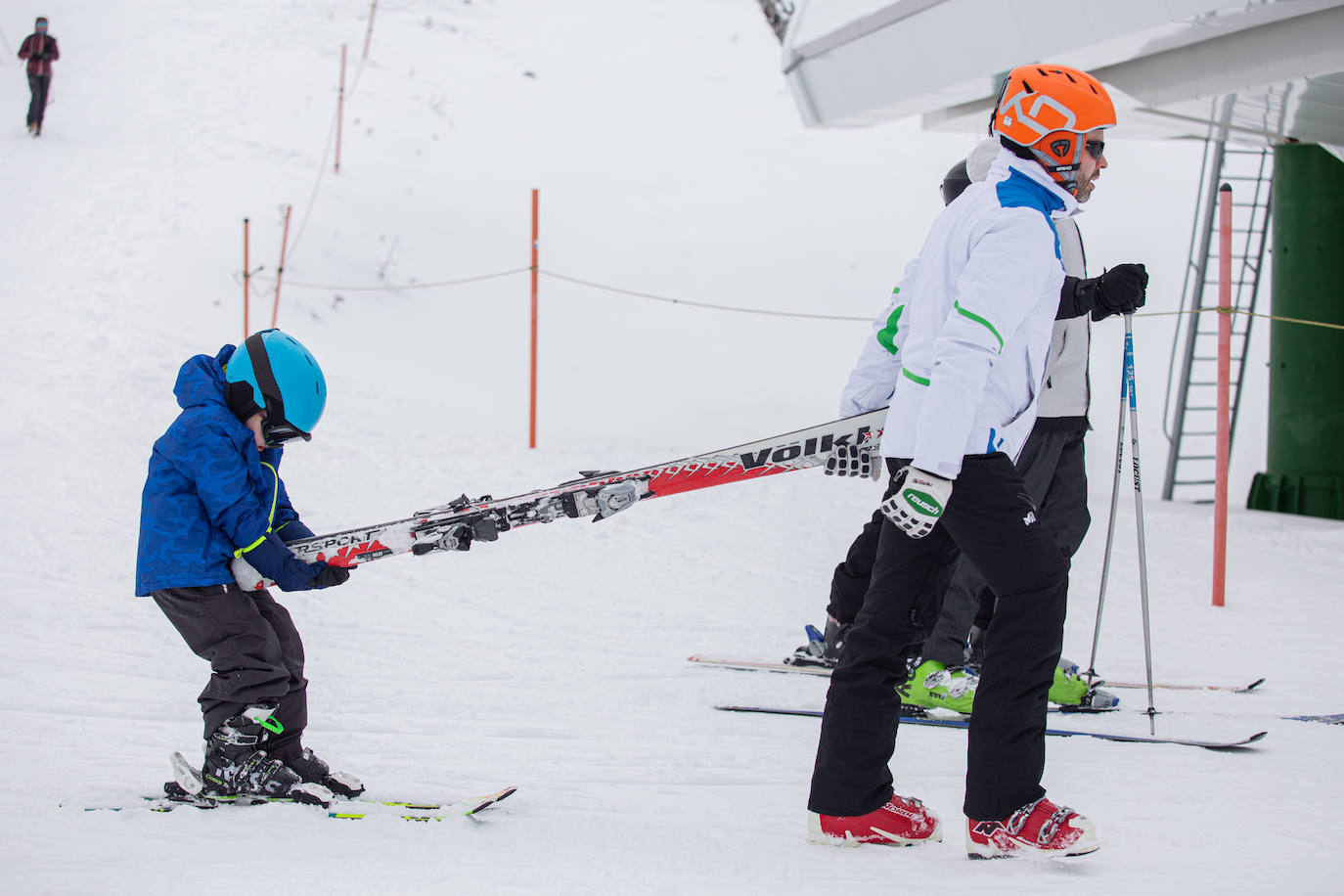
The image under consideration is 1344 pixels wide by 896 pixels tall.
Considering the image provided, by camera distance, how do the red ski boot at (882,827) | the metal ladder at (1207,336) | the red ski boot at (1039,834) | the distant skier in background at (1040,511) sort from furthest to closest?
the metal ladder at (1207,336) → the distant skier in background at (1040,511) → the red ski boot at (882,827) → the red ski boot at (1039,834)

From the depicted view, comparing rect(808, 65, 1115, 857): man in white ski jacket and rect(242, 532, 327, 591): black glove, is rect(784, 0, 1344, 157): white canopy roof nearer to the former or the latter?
rect(808, 65, 1115, 857): man in white ski jacket

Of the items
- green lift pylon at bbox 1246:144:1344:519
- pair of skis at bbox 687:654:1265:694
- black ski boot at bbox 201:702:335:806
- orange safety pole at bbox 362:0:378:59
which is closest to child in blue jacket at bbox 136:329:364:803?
black ski boot at bbox 201:702:335:806

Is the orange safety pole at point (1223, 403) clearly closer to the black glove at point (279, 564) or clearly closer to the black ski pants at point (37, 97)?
the black glove at point (279, 564)

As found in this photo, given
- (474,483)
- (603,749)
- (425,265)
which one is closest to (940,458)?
(603,749)

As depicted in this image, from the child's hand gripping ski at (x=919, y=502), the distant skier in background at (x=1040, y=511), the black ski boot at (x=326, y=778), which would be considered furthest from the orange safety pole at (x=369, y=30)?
the child's hand gripping ski at (x=919, y=502)

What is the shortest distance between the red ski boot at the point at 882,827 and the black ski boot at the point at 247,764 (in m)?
1.37

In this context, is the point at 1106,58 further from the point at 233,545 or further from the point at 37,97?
the point at 37,97

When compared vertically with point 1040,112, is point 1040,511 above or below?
below

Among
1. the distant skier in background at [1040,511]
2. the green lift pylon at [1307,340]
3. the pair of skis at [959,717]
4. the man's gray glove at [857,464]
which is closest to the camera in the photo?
the man's gray glove at [857,464]

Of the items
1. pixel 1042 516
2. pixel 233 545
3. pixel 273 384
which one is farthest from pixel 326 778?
pixel 1042 516

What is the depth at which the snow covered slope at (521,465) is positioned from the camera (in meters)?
3.05

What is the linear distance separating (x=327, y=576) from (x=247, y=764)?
0.58 meters

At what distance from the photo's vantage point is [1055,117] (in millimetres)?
2795

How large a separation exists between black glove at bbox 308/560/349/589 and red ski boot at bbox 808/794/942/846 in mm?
1413
